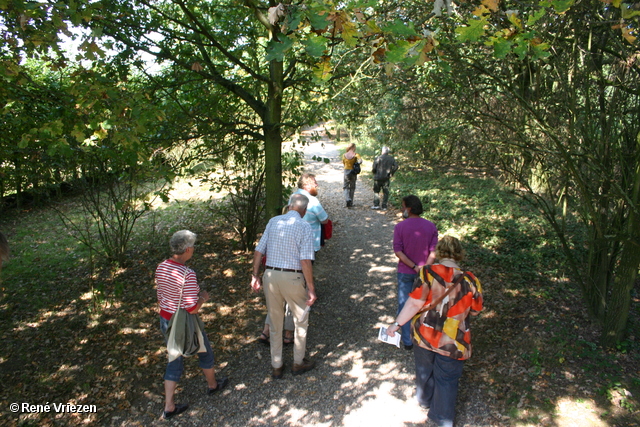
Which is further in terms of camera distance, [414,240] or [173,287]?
[414,240]

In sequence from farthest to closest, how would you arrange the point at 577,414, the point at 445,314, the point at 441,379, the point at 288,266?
the point at 288,266, the point at 577,414, the point at 441,379, the point at 445,314

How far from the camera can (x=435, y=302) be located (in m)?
3.42

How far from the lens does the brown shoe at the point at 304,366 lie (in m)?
4.52

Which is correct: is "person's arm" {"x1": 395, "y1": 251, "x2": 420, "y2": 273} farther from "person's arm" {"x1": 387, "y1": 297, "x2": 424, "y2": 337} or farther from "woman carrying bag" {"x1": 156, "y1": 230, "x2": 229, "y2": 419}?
"woman carrying bag" {"x1": 156, "y1": 230, "x2": 229, "y2": 419}

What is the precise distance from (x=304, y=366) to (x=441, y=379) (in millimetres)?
1603

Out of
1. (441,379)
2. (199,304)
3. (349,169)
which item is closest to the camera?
(441,379)

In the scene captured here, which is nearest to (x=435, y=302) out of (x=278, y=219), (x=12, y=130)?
(x=278, y=219)

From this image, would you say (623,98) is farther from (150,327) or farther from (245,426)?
(150,327)

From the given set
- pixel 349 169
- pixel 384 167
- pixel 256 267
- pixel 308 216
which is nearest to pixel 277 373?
pixel 256 267

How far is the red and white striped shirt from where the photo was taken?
144 inches

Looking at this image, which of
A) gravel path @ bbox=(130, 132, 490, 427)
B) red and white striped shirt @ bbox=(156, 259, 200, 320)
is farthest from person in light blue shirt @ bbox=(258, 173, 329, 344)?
red and white striped shirt @ bbox=(156, 259, 200, 320)

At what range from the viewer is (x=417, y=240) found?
4.45 m

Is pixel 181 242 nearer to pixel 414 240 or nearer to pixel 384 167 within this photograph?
pixel 414 240

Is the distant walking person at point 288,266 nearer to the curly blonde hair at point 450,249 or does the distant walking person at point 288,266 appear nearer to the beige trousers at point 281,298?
the beige trousers at point 281,298
